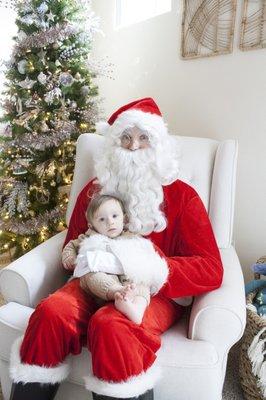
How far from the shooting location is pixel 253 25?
1.80 m

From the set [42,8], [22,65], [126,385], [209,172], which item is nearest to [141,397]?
[126,385]

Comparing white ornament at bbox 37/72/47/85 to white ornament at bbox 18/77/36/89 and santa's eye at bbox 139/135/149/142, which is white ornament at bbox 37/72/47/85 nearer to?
white ornament at bbox 18/77/36/89

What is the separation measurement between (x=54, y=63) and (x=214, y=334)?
69.2 inches

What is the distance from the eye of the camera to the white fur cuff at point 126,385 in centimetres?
101

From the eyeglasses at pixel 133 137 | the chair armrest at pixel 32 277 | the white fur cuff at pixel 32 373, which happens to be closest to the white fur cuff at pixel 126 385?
the white fur cuff at pixel 32 373

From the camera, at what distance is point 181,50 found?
2.18 m

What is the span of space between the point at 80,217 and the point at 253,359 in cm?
86

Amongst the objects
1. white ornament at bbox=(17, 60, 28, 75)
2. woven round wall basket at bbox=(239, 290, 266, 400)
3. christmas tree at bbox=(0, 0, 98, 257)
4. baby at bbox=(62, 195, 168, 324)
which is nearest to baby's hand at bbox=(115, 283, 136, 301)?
baby at bbox=(62, 195, 168, 324)

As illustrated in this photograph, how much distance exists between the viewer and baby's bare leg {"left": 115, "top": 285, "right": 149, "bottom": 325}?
1124 mm

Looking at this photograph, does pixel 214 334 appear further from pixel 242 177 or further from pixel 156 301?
pixel 242 177

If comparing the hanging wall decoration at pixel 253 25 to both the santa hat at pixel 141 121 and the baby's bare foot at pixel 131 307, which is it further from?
the baby's bare foot at pixel 131 307

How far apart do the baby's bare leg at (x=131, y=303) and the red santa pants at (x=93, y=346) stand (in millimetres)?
19

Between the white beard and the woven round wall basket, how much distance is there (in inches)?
19.5

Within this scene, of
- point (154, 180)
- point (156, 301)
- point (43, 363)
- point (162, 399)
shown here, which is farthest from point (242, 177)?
point (43, 363)
